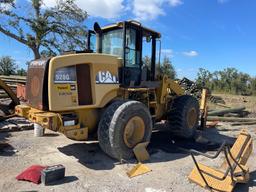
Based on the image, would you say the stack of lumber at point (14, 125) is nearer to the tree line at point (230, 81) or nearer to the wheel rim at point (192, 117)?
the wheel rim at point (192, 117)

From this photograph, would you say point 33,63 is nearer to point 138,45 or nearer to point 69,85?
point 69,85

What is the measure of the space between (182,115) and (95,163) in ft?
9.95

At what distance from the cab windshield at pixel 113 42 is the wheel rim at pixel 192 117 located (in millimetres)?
2793

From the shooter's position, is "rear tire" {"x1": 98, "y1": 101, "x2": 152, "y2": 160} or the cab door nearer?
"rear tire" {"x1": 98, "y1": 101, "x2": 152, "y2": 160}

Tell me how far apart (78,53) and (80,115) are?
1233 mm

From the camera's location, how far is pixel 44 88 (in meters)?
5.87

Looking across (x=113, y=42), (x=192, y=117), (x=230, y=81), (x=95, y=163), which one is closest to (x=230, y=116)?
(x=192, y=117)

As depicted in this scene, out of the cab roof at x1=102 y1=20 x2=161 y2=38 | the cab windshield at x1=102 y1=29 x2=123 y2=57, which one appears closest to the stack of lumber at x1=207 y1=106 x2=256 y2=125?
the cab roof at x1=102 y1=20 x2=161 y2=38

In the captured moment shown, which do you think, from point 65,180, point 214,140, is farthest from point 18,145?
point 214,140

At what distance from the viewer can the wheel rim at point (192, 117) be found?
28.2ft

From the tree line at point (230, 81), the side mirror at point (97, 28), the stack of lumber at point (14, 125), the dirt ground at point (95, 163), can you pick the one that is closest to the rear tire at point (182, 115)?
the dirt ground at point (95, 163)

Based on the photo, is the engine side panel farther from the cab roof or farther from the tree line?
the tree line

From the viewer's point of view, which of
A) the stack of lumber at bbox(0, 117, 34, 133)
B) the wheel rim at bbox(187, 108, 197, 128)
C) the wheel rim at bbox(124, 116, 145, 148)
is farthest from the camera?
the stack of lumber at bbox(0, 117, 34, 133)

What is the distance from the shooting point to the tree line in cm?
4002
